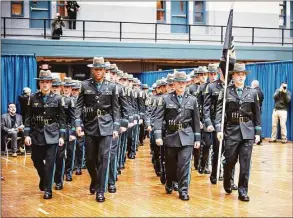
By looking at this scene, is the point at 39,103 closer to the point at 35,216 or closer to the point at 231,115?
the point at 35,216

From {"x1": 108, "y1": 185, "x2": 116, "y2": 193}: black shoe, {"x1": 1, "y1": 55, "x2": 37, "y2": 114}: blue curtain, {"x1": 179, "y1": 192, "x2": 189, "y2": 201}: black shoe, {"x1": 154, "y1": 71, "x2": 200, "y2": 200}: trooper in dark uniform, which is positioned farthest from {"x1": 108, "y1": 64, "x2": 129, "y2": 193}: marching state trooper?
{"x1": 1, "y1": 55, "x2": 37, "y2": 114}: blue curtain

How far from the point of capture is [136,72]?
91.9 feet

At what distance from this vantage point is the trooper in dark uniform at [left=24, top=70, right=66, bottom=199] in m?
8.59

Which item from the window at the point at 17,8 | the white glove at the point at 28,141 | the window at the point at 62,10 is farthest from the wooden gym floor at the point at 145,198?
the window at the point at 62,10

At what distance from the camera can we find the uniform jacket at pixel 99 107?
8414 mm

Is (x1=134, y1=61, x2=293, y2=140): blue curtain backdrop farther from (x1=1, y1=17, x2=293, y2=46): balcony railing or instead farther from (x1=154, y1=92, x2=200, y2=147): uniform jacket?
(x1=154, y1=92, x2=200, y2=147): uniform jacket

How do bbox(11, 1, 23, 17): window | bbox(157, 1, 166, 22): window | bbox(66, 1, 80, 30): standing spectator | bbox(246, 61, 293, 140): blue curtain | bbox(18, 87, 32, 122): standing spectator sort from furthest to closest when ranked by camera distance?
1. bbox(157, 1, 166, 22): window
2. bbox(11, 1, 23, 17): window
3. bbox(66, 1, 80, 30): standing spectator
4. bbox(246, 61, 293, 140): blue curtain
5. bbox(18, 87, 32, 122): standing spectator

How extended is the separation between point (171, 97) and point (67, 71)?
18782 millimetres

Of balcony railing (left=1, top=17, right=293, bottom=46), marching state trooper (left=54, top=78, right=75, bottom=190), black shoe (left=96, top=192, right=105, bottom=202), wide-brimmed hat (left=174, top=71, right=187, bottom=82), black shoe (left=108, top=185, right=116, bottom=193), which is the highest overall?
balcony railing (left=1, top=17, right=293, bottom=46)

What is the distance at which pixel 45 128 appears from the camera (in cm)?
865

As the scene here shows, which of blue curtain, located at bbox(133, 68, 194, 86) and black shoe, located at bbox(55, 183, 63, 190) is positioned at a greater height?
blue curtain, located at bbox(133, 68, 194, 86)

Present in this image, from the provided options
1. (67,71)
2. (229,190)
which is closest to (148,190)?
(229,190)

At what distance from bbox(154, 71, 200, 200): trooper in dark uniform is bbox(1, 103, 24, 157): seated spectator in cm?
734

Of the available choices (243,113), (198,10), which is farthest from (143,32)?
(243,113)
